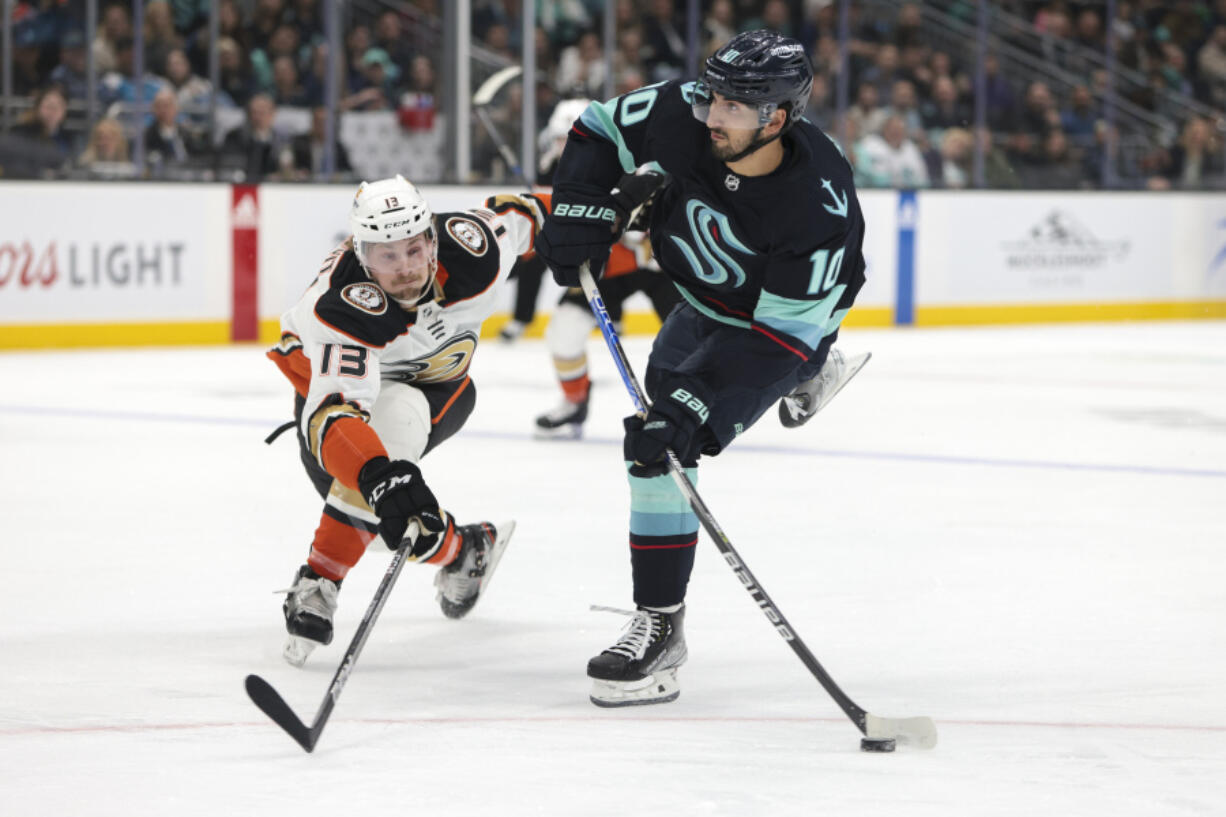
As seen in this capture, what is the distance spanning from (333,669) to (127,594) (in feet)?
2.74

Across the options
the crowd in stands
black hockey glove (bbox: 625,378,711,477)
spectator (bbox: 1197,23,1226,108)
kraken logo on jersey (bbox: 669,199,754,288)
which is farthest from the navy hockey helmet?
spectator (bbox: 1197,23,1226,108)

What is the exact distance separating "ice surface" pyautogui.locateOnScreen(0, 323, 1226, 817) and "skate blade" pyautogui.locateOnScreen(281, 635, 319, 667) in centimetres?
4

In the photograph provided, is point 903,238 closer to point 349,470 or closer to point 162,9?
point 162,9

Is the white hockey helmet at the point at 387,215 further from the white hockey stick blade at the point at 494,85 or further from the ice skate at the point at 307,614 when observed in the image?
the white hockey stick blade at the point at 494,85

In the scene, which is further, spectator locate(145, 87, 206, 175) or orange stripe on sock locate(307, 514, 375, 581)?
spectator locate(145, 87, 206, 175)

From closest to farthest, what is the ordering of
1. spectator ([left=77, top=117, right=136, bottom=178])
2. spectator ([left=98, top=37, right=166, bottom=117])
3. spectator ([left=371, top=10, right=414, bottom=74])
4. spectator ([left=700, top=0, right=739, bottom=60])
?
spectator ([left=77, top=117, right=136, bottom=178]) → spectator ([left=98, top=37, right=166, bottom=117]) → spectator ([left=371, top=10, right=414, bottom=74]) → spectator ([left=700, top=0, right=739, bottom=60])

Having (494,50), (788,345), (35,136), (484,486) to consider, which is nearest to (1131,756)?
(788,345)

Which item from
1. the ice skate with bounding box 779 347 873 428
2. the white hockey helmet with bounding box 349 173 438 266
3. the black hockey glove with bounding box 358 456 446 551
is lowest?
the black hockey glove with bounding box 358 456 446 551

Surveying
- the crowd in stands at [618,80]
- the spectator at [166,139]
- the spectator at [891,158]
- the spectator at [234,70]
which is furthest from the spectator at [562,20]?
the spectator at [166,139]

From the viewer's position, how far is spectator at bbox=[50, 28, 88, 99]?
10.1 m

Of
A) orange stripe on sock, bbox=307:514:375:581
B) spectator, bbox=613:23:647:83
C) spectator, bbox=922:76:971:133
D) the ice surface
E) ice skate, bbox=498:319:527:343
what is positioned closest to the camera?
the ice surface

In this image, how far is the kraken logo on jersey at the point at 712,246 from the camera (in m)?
3.25

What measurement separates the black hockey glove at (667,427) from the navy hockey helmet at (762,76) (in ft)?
1.49

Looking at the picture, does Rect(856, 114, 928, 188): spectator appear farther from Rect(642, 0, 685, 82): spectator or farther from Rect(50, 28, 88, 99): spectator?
Rect(50, 28, 88, 99): spectator
